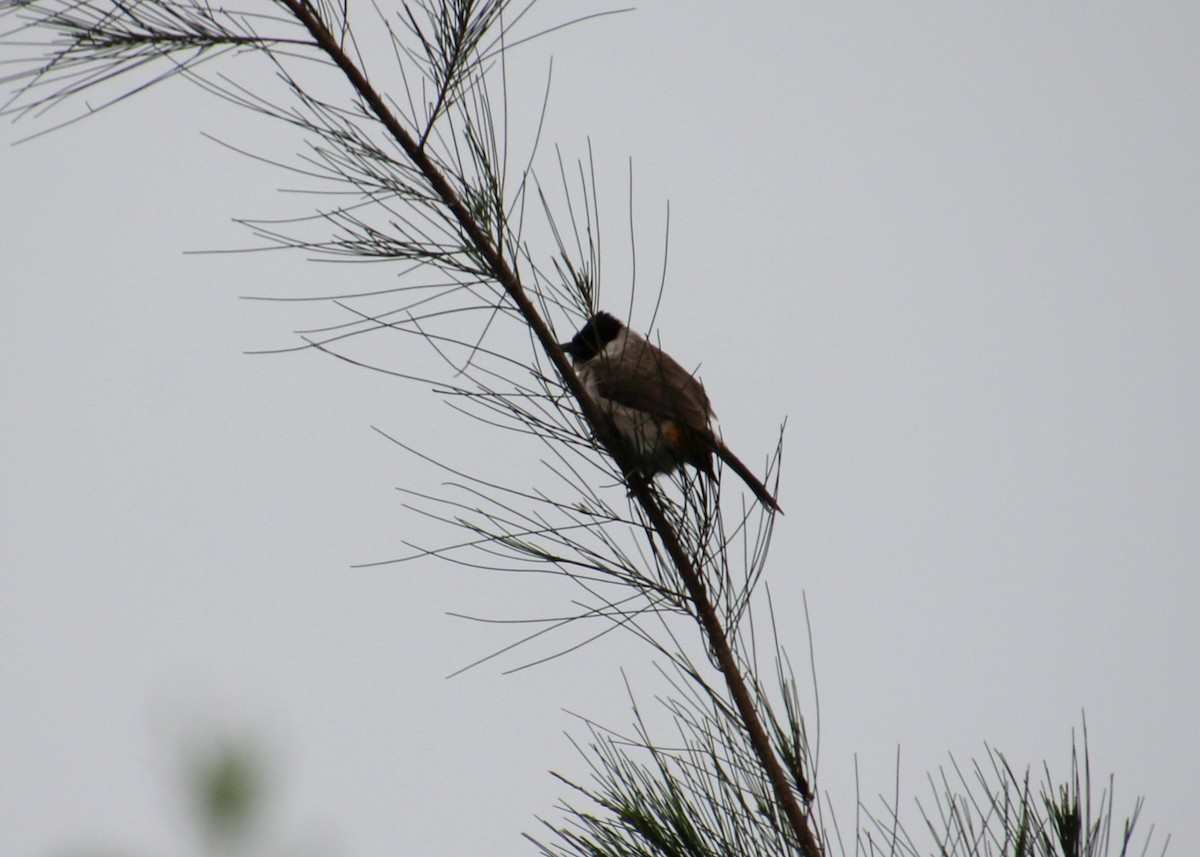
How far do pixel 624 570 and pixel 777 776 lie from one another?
435 mm

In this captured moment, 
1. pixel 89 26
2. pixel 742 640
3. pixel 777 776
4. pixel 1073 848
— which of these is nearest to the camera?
pixel 1073 848

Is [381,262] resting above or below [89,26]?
below

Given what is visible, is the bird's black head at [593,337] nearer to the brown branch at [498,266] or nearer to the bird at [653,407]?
the bird at [653,407]

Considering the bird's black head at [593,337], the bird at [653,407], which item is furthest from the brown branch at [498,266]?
the bird's black head at [593,337]

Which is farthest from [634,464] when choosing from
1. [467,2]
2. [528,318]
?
[467,2]

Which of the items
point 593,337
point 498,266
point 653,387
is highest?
point 653,387

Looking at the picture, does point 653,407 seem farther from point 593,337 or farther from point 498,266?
point 498,266

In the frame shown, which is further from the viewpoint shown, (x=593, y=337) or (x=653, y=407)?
(x=653, y=407)

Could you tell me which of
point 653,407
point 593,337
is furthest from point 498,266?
point 653,407

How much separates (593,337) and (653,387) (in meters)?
0.86

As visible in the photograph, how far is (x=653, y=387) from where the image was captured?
3359mm

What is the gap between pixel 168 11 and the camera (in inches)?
79.2

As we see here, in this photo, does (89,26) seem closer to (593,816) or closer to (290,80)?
(290,80)

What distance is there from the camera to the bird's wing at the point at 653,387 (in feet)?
6.51
